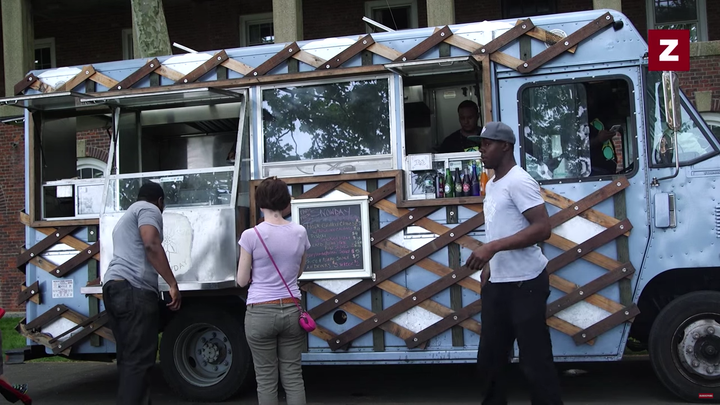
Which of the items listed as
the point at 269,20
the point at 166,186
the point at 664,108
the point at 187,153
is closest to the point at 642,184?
the point at 664,108

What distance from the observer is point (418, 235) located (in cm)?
659

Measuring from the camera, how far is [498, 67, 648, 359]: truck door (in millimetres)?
6207

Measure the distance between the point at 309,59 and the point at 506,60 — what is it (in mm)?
1768

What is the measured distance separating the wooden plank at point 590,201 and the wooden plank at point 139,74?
12.9 ft

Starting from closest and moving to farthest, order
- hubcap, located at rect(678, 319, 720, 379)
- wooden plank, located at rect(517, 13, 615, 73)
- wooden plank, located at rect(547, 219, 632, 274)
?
hubcap, located at rect(678, 319, 720, 379) < wooden plank, located at rect(547, 219, 632, 274) < wooden plank, located at rect(517, 13, 615, 73)

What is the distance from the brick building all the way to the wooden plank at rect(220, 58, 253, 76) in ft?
22.9

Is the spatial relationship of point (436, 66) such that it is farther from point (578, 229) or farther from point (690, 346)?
point (690, 346)

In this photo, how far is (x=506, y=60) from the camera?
6.51m

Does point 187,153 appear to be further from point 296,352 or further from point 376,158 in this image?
point 296,352

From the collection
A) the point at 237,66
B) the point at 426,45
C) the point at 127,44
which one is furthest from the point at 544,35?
the point at 127,44

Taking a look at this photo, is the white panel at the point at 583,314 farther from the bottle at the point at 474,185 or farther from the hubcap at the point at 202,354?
the hubcap at the point at 202,354

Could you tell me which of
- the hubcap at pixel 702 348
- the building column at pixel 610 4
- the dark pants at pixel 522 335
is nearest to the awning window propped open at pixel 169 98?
the dark pants at pixel 522 335

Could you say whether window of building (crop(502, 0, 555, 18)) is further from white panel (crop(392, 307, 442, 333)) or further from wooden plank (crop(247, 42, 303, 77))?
white panel (crop(392, 307, 442, 333))

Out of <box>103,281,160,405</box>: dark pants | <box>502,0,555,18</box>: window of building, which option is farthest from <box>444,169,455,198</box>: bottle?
<box>502,0,555,18</box>: window of building
